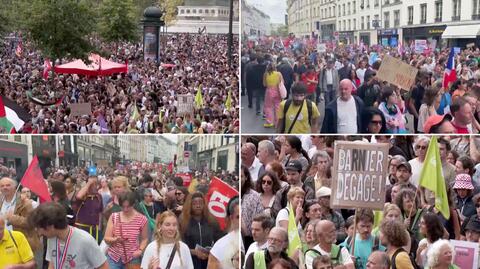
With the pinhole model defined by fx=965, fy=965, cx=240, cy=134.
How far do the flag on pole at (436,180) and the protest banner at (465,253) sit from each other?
0.87 ft

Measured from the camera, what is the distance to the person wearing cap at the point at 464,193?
26.2 ft

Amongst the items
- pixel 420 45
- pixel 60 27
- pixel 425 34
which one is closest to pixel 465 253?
pixel 420 45

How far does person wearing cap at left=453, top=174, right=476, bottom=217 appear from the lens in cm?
798

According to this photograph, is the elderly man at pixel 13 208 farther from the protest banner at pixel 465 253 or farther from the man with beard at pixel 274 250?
the protest banner at pixel 465 253

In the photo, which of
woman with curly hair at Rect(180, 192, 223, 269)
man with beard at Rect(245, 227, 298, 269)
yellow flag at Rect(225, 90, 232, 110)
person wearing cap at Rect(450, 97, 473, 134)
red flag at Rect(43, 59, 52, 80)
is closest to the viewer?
man with beard at Rect(245, 227, 298, 269)

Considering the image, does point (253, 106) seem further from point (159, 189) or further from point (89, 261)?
point (89, 261)

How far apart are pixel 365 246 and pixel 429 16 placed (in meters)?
2.28

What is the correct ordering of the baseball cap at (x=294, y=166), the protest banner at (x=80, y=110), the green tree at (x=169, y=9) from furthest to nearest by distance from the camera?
1. the green tree at (x=169, y=9)
2. the protest banner at (x=80, y=110)
3. the baseball cap at (x=294, y=166)

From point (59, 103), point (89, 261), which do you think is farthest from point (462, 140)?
point (59, 103)

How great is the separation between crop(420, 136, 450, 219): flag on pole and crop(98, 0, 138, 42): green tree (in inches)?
263

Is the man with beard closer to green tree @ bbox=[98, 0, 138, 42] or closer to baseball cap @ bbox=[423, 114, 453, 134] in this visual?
baseball cap @ bbox=[423, 114, 453, 134]

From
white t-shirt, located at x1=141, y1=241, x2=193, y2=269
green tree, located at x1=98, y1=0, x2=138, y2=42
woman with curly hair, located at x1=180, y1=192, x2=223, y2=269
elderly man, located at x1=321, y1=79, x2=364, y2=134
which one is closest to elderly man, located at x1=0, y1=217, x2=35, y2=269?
white t-shirt, located at x1=141, y1=241, x2=193, y2=269

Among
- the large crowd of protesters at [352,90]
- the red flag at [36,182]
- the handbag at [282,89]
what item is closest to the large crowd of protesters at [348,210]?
the large crowd of protesters at [352,90]

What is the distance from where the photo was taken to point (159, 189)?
839 centimetres
